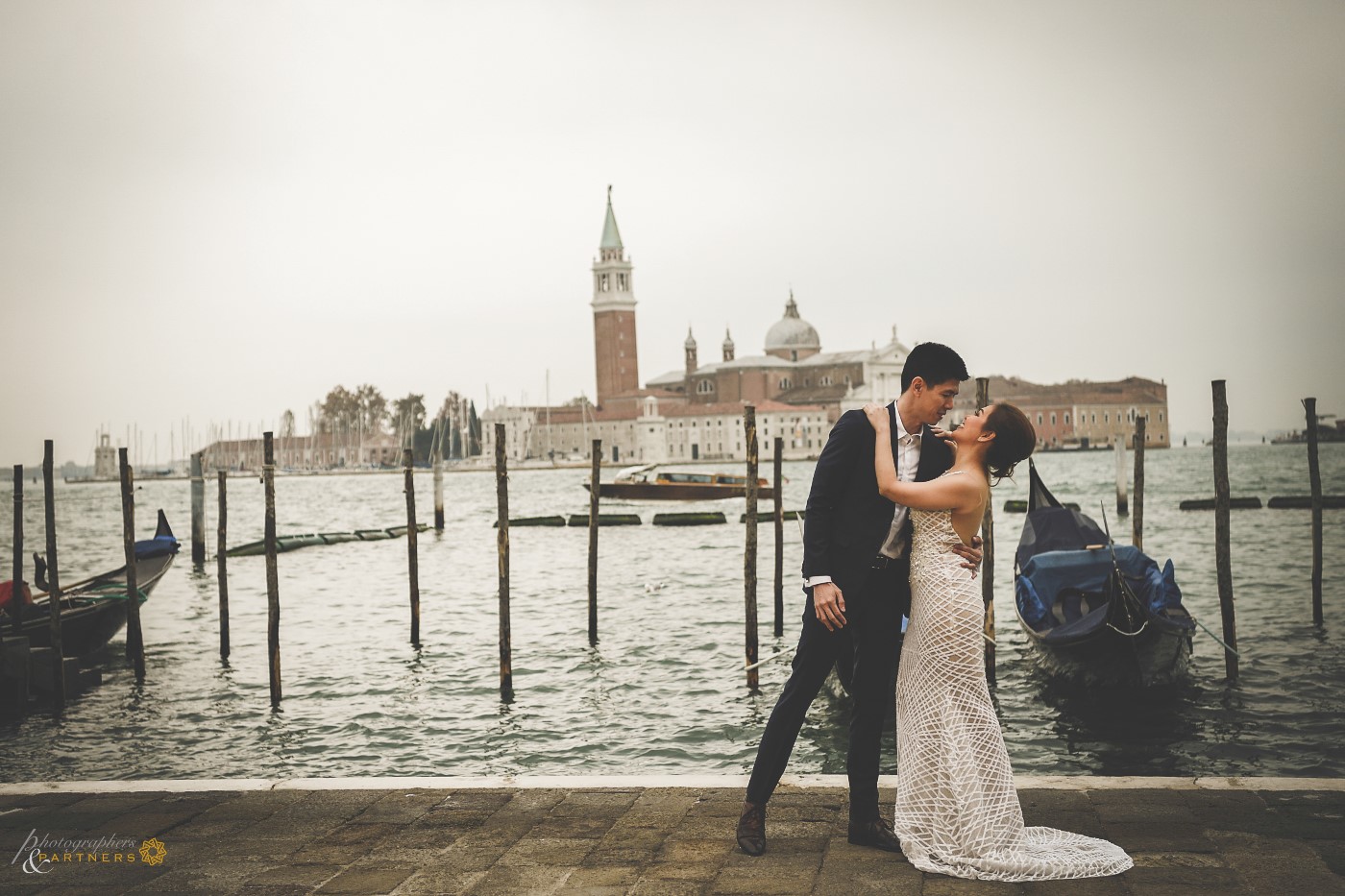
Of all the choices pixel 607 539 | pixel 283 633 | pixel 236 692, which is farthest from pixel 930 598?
pixel 607 539

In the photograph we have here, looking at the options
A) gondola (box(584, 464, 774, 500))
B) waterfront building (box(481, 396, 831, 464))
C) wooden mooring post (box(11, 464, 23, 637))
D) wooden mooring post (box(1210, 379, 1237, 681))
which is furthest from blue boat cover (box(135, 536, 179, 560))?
waterfront building (box(481, 396, 831, 464))

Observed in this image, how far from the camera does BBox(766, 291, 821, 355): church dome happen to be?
89000 millimetres

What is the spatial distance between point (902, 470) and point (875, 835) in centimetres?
89

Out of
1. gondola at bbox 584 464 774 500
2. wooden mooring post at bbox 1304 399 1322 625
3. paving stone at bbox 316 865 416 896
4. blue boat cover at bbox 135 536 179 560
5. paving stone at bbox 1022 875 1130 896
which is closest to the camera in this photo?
paving stone at bbox 1022 875 1130 896

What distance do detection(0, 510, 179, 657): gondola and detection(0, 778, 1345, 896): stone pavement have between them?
562cm

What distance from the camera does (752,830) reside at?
109 inches

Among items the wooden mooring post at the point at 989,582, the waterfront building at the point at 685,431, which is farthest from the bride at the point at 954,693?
the waterfront building at the point at 685,431

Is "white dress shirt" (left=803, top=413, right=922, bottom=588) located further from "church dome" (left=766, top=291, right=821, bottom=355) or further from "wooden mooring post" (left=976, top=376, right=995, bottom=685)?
"church dome" (left=766, top=291, right=821, bottom=355)

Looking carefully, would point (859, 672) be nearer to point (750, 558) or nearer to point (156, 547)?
point (750, 558)

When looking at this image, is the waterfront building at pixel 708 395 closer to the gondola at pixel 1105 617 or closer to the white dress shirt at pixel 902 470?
the gondola at pixel 1105 617

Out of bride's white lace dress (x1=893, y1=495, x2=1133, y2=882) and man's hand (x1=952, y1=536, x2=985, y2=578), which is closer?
bride's white lace dress (x1=893, y1=495, x2=1133, y2=882)

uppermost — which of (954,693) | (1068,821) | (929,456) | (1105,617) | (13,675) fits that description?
(929,456)

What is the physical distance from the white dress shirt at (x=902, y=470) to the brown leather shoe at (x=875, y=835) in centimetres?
61

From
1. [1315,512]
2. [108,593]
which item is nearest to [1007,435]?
[1315,512]
